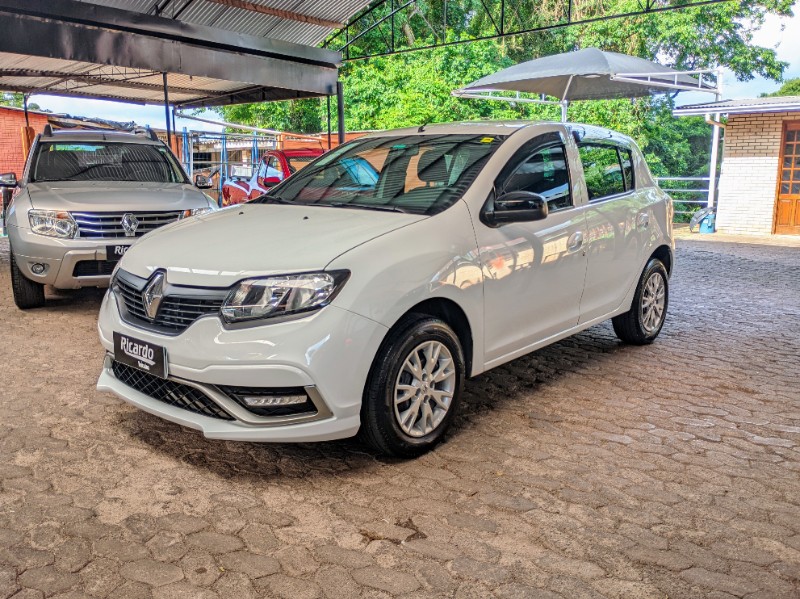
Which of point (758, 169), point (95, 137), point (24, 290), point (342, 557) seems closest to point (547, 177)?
point (342, 557)

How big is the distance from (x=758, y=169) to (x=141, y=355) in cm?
1645

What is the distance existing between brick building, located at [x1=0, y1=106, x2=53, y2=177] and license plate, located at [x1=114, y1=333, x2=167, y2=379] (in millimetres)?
26694

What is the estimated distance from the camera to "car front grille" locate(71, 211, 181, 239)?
6.51 m

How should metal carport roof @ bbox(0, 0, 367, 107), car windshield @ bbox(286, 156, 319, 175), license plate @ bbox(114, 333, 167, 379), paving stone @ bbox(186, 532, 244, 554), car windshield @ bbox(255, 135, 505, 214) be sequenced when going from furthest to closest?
car windshield @ bbox(286, 156, 319, 175) < metal carport roof @ bbox(0, 0, 367, 107) < car windshield @ bbox(255, 135, 505, 214) < license plate @ bbox(114, 333, 167, 379) < paving stone @ bbox(186, 532, 244, 554)

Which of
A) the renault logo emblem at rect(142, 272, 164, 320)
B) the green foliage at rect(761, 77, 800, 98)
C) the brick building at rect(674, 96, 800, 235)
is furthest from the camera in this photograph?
the green foliage at rect(761, 77, 800, 98)

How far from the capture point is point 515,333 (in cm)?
419

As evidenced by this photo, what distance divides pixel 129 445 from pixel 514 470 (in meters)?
2.01

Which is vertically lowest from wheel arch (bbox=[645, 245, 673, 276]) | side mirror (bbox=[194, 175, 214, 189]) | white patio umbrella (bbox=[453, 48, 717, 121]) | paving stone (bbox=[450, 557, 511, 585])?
paving stone (bbox=[450, 557, 511, 585])

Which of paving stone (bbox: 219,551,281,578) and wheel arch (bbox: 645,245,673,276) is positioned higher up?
wheel arch (bbox: 645,245,673,276)

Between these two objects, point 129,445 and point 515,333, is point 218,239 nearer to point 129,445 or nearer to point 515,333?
point 129,445

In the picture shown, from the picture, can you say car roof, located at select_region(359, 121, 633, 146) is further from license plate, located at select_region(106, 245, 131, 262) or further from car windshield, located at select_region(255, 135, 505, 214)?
license plate, located at select_region(106, 245, 131, 262)

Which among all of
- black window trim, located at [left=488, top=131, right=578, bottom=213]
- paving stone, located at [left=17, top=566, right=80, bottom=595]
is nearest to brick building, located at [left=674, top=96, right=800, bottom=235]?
black window trim, located at [left=488, top=131, right=578, bottom=213]

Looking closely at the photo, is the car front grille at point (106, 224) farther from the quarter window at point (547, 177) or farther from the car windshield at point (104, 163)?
the quarter window at point (547, 177)

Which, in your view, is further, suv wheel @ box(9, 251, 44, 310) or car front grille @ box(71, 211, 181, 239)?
suv wheel @ box(9, 251, 44, 310)
